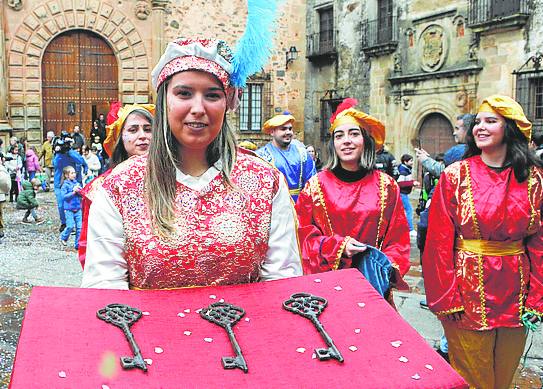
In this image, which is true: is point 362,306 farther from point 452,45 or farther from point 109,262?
point 452,45

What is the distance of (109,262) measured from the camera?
1.90m

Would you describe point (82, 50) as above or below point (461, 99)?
above

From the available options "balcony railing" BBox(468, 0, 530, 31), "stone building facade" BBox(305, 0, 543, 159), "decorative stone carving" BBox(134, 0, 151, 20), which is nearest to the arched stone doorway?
"stone building facade" BBox(305, 0, 543, 159)

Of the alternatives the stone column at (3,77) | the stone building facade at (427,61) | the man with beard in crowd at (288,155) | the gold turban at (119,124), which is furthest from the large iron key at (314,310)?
the stone column at (3,77)

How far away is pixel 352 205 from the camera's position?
3631mm

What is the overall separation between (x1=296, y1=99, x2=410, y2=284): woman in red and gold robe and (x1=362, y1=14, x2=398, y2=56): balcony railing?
17.1m

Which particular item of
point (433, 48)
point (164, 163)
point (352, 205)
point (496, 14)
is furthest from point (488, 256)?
point (433, 48)

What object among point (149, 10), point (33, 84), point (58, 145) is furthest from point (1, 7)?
point (58, 145)

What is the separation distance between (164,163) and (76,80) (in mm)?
18954

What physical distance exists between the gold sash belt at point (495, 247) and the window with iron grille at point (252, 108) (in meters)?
18.7

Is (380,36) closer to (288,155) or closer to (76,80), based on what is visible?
(76,80)

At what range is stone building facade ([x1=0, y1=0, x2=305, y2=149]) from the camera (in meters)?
18.7

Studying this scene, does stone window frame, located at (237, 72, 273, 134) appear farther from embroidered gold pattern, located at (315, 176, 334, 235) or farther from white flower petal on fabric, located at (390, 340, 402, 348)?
white flower petal on fabric, located at (390, 340, 402, 348)

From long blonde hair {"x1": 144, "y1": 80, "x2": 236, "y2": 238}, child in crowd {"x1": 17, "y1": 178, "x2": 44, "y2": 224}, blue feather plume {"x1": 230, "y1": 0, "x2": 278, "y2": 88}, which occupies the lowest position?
child in crowd {"x1": 17, "y1": 178, "x2": 44, "y2": 224}
